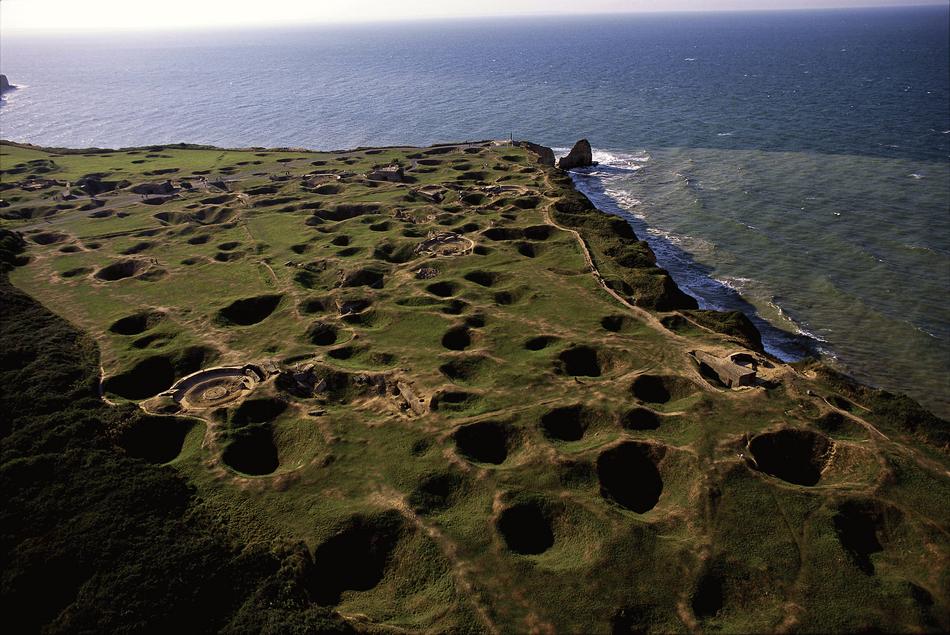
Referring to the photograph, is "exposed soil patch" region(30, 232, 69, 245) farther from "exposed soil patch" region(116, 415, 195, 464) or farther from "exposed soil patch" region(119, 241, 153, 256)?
"exposed soil patch" region(116, 415, 195, 464)

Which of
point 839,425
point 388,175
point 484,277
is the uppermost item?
point 839,425

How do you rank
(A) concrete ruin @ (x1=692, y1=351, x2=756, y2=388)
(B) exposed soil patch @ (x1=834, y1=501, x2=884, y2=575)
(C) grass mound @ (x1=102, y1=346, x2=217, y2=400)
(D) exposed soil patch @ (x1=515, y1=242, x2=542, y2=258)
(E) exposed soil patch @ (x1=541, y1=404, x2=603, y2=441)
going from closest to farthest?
(B) exposed soil patch @ (x1=834, y1=501, x2=884, y2=575), (E) exposed soil patch @ (x1=541, y1=404, x2=603, y2=441), (A) concrete ruin @ (x1=692, y1=351, x2=756, y2=388), (C) grass mound @ (x1=102, y1=346, x2=217, y2=400), (D) exposed soil patch @ (x1=515, y1=242, x2=542, y2=258)

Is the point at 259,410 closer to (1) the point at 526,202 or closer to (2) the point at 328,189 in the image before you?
(1) the point at 526,202

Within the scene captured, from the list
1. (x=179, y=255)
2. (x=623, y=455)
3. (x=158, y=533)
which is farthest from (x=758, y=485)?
(x=179, y=255)

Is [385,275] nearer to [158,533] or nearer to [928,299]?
[158,533]

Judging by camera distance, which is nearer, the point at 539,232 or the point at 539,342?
the point at 539,342

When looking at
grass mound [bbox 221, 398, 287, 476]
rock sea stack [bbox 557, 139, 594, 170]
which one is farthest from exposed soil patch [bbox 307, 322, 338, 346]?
rock sea stack [bbox 557, 139, 594, 170]

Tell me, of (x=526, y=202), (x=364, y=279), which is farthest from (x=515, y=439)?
(x=526, y=202)
